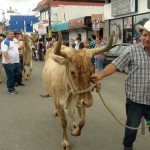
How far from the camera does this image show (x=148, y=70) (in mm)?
4508

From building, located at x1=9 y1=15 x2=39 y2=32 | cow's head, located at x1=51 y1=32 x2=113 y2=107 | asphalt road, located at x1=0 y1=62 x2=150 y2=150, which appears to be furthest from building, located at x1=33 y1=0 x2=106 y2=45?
cow's head, located at x1=51 y1=32 x2=113 y2=107

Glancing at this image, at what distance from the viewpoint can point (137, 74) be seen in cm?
455

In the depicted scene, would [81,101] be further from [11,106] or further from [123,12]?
[123,12]

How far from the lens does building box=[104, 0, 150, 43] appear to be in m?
22.9

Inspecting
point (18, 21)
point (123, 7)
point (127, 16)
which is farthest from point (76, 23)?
point (18, 21)

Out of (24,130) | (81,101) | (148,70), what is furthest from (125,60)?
(24,130)

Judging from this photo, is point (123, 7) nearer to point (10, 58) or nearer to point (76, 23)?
point (76, 23)

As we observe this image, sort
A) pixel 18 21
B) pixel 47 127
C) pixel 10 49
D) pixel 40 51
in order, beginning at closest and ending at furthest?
pixel 47 127 < pixel 10 49 < pixel 40 51 < pixel 18 21

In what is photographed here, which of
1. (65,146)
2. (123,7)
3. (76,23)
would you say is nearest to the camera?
(65,146)

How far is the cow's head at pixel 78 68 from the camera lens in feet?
15.2

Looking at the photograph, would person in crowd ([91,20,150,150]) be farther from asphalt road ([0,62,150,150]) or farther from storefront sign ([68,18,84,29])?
storefront sign ([68,18,84,29])

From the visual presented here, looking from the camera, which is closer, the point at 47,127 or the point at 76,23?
the point at 47,127

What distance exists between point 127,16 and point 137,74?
69.3ft

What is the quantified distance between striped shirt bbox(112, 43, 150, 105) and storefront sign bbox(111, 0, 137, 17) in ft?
64.4
